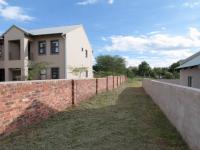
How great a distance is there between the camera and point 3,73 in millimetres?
21547

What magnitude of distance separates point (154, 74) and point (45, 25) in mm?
37815

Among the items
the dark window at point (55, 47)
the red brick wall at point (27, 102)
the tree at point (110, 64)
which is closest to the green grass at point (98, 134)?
the red brick wall at point (27, 102)

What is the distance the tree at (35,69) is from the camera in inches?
739

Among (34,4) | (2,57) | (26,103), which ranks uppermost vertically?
(34,4)

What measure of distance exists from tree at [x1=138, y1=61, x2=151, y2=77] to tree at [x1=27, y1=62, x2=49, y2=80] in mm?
42649

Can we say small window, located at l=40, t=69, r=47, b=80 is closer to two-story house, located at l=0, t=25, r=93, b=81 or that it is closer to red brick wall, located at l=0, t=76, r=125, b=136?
two-story house, located at l=0, t=25, r=93, b=81

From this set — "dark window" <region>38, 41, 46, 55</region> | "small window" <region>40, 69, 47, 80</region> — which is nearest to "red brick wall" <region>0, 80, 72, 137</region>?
"small window" <region>40, 69, 47, 80</region>

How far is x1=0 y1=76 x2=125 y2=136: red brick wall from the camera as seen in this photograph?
5.12 meters

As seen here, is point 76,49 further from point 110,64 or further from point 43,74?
point 110,64

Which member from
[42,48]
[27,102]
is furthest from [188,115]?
[42,48]

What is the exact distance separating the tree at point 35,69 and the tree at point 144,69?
4265 cm

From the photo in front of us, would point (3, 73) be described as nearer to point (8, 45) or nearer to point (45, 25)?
point (8, 45)

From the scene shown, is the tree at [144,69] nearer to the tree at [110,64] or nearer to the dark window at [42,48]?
the tree at [110,64]

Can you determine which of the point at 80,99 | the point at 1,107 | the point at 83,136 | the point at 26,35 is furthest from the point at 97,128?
the point at 26,35
